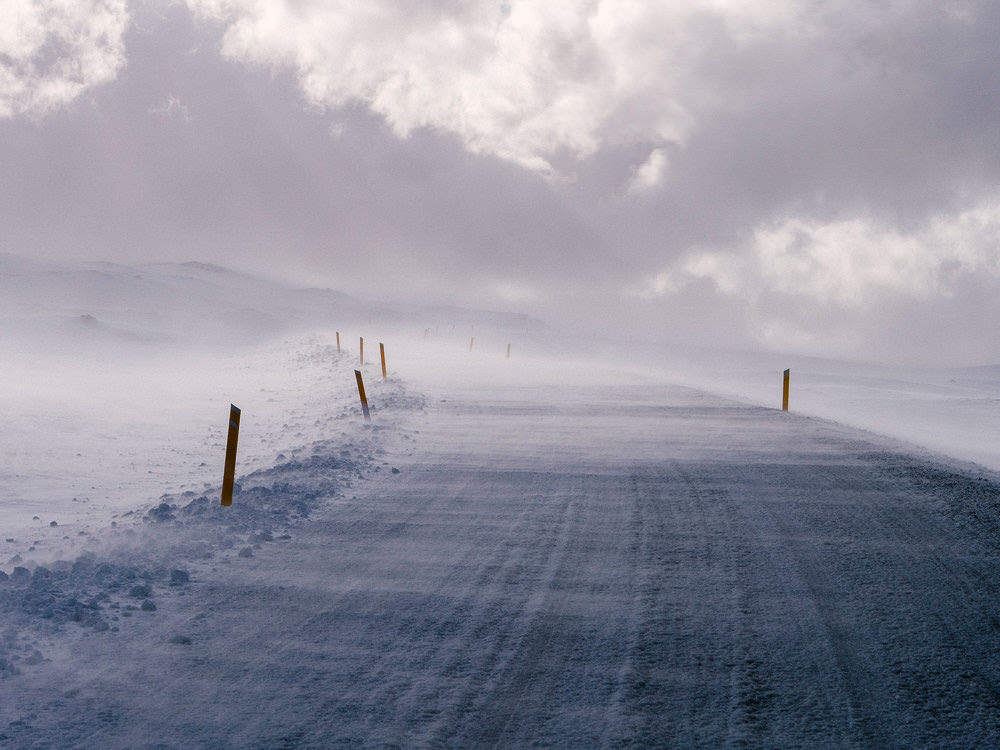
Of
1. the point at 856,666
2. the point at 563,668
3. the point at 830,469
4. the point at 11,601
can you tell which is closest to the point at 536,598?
the point at 563,668

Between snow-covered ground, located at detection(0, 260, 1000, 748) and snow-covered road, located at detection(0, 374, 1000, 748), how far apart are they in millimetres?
21

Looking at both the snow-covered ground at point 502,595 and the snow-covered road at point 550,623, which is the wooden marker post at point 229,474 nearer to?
the snow-covered ground at point 502,595

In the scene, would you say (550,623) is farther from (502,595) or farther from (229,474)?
(229,474)

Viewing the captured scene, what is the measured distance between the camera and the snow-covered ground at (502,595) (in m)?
3.69

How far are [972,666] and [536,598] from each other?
8.88 ft

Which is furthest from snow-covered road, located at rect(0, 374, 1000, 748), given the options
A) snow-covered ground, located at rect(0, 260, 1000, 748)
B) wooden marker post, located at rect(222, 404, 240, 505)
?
wooden marker post, located at rect(222, 404, 240, 505)

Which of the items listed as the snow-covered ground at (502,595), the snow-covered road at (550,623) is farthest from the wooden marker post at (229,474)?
the snow-covered road at (550,623)

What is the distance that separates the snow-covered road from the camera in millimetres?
3633

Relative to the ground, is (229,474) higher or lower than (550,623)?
higher

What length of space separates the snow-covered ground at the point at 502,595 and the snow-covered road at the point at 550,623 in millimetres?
21

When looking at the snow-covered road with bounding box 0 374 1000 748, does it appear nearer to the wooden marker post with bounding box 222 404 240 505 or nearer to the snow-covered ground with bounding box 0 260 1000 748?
the snow-covered ground with bounding box 0 260 1000 748

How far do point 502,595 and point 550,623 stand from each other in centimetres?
58

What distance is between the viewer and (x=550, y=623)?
4.78 meters

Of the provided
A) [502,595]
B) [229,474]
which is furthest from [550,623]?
[229,474]
